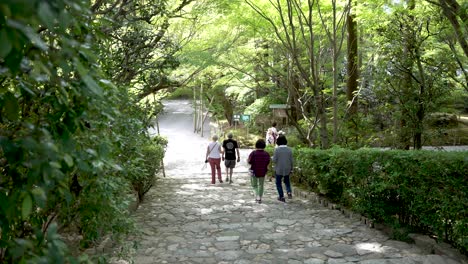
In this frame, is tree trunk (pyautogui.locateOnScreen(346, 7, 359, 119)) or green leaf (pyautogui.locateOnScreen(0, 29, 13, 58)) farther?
tree trunk (pyautogui.locateOnScreen(346, 7, 359, 119))

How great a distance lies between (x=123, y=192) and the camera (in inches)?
167

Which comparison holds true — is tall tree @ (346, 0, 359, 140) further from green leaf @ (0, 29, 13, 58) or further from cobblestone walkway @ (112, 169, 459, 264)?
green leaf @ (0, 29, 13, 58)

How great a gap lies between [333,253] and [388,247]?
31.6 inches

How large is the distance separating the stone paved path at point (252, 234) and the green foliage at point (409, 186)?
1.24ft

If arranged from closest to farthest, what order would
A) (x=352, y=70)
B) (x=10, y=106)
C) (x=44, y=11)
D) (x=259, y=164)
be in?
(x=44, y=11) → (x=10, y=106) → (x=259, y=164) → (x=352, y=70)

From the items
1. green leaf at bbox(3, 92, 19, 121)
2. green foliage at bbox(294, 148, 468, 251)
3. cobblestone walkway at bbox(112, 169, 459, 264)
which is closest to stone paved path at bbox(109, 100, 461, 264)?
cobblestone walkway at bbox(112, 169, 459, 264)

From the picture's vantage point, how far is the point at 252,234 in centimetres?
632

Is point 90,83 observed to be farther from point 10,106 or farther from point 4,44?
point 10,106

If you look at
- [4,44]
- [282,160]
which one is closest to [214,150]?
[282,160]

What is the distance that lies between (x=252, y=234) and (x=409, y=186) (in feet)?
8.06

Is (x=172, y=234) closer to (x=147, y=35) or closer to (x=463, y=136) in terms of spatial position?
(x=147, y=35)

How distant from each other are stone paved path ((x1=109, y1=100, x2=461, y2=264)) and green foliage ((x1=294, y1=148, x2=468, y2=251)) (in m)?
0.38

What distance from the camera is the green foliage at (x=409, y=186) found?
4723 millimetres

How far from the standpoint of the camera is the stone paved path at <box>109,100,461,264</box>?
5191 mm
